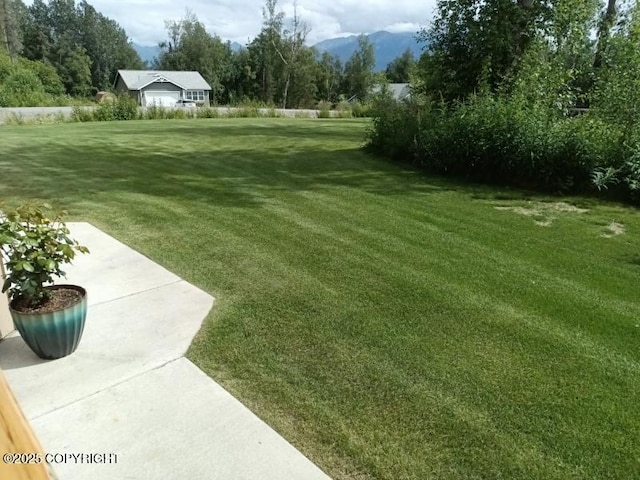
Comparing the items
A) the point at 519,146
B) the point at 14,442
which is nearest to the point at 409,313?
the point at 14,442

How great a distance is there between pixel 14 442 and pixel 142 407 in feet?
3.88

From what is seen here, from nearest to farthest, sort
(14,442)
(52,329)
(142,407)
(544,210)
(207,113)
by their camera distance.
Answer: (14,442)
(142,407)
(52,329)
(544,210)
(207,113)

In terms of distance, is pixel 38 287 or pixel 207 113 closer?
pixel 38 287

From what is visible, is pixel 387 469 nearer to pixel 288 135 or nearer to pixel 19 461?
pixel 19 461

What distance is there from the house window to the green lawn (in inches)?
1652

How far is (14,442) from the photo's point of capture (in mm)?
882

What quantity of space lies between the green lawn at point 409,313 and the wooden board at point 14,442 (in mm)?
1104

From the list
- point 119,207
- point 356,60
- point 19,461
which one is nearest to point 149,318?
point 19,461

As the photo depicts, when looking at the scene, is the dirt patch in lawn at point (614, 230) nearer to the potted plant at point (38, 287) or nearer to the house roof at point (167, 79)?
the potted plant at point (38, 287)

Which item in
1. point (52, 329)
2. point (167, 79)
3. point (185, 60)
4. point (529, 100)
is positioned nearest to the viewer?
point (52, 329)

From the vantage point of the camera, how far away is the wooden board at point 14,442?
2.66ft

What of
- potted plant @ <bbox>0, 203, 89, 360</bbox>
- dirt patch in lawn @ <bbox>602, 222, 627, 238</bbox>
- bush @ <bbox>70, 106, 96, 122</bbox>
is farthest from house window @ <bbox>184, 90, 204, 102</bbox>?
potted plant @ <bbox>0, 203, 89, 360</bbox>

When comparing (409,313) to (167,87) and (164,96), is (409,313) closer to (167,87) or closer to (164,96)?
(164,96)

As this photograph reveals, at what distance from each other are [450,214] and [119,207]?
3.72m
